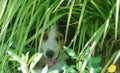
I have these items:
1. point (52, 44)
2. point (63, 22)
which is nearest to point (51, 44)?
point (52, 44)

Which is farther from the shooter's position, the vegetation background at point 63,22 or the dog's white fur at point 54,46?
the dog's white fur at point 54,46

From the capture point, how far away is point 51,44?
1857 mm

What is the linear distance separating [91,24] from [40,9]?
0.29 metres

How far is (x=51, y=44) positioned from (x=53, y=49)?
0.03 metres

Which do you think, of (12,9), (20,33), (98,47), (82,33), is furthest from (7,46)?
(98,47)

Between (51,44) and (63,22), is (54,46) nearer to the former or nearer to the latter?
(51,44)

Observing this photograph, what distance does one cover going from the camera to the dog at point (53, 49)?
1850 mm

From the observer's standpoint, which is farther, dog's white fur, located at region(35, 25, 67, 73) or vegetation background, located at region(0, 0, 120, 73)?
dog's white fur, located at region(35, 25, 67, 73)

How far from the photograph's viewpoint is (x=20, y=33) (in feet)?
5.81

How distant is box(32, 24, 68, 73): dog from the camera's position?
185 cm

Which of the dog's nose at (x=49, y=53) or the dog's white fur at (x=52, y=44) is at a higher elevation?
the dog's white fur at (x=52, y=44)

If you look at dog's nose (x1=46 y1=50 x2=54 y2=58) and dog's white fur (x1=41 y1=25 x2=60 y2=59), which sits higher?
dog's white fur (x1=41 y1=25 x2=60 y2=59)

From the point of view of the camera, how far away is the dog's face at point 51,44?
1846 mm

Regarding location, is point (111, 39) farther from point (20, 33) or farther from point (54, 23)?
point (20, 33)
